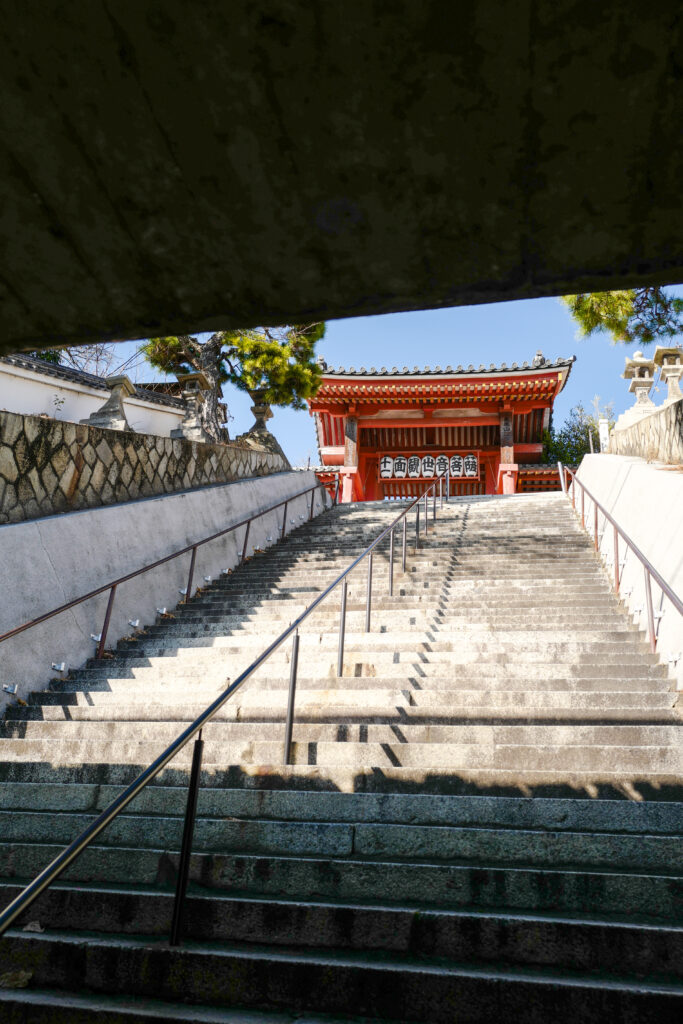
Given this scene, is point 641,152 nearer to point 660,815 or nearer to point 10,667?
point 660,815

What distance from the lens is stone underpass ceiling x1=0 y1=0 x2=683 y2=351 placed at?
1.00 metres

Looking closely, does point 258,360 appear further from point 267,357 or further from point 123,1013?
point 123,1013

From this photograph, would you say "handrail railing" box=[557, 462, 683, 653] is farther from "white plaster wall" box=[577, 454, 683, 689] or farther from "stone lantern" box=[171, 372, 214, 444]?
"stone lantern" box=[171, 372, 214, 444]

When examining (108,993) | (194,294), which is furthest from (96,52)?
(108,993)

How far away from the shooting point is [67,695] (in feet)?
14.4

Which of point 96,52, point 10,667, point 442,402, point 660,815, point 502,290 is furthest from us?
point 442,402

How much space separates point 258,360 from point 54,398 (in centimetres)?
447

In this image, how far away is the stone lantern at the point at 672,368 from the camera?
8.82 metres

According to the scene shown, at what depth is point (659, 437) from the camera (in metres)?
7.28

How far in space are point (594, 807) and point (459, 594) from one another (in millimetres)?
3559

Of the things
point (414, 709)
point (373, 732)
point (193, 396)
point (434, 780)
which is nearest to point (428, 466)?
point (193, 396)

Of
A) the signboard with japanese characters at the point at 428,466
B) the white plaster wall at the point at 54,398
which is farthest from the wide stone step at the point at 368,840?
the signboard with japanese characters at the point at 428,466

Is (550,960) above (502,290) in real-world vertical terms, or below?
below

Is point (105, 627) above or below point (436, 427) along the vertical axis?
below
